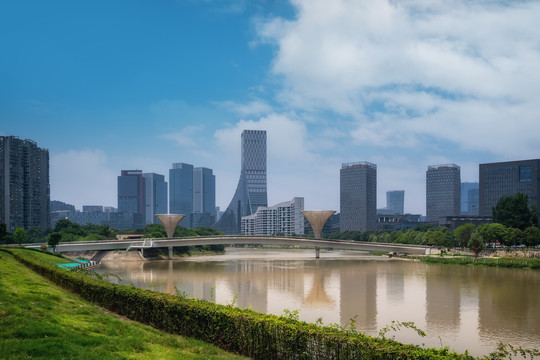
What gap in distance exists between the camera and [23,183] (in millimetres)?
112688

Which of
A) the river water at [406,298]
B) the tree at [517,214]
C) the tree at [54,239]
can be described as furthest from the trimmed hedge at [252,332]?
the tree at [517,214]

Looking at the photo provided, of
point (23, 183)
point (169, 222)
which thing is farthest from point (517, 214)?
point (23, 183)

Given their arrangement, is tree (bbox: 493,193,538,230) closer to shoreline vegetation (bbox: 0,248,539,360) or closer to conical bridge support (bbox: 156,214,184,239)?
conical bridge support (bbox: 156,214,184,239)

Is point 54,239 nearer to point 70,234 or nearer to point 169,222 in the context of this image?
point 70,234

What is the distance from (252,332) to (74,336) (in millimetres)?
4544

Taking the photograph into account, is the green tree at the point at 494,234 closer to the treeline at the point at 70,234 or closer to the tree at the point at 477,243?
the tree at the point at 477,243

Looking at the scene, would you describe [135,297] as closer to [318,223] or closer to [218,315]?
[218,315]

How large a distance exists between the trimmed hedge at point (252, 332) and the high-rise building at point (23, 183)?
344 ft

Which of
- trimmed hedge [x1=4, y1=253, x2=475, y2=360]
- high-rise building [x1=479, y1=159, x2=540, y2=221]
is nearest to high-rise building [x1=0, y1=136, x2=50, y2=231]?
trimmed hedge [x1=4, y1=253, x2=475, y2=360]

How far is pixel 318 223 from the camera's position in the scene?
8900 cm

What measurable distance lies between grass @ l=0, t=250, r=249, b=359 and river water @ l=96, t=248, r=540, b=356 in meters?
4.54

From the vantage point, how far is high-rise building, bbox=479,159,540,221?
14350 cm

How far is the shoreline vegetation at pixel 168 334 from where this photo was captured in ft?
32.1

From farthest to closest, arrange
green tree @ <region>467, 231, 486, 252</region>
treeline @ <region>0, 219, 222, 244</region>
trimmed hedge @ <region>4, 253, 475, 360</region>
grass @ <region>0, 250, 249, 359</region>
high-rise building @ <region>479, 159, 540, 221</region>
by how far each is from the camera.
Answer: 1. high-rise building @ <region>479, 159, 540, 221</region>
2. treeline @ <region>0, 219, 222, 244</region>
3. green tree @ <region>467, 231, 486, 252</region>
4. trimmed hedge @ <region>4, 253, 475, 360</region>
5. grass @ <region>0, 250, 249, 359</region>
